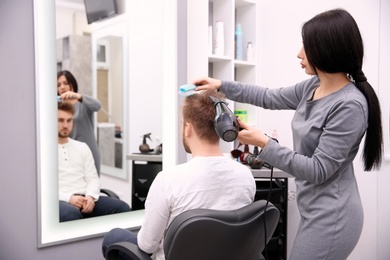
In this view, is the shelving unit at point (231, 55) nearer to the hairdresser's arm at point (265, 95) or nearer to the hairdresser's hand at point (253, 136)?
the hairdresser's arm at point (265, 95)

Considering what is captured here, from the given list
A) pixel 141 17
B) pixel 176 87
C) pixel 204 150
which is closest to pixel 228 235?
pixel 204 150

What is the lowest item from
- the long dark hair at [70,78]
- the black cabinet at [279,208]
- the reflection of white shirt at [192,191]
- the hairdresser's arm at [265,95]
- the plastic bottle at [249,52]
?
the black cabinet at [279,208]

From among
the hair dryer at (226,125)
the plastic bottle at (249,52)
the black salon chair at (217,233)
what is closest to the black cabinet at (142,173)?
the plastic bottle at (249,52)

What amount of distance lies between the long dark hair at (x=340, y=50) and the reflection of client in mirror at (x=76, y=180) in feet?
4.72

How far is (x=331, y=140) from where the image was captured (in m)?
1.04

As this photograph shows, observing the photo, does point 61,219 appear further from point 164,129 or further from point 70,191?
point 164,129

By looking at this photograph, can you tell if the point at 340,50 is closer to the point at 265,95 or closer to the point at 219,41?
the point at 265,95

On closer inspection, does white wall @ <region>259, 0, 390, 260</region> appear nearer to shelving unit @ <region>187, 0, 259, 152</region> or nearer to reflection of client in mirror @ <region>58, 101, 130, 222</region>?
shelving unit @ <region>187, 0, 259, 152</region>

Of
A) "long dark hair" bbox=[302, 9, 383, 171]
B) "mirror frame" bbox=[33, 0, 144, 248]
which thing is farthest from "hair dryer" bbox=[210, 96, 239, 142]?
"mirror frame" bbox=[33, 0, 144, 248]

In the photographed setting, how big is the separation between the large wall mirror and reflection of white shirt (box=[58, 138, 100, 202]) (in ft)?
0.23

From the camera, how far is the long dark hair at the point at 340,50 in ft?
3.44

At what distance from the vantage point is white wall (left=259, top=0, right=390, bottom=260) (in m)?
2.17

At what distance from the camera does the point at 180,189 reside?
4.00 ft

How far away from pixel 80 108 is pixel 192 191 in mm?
1188
